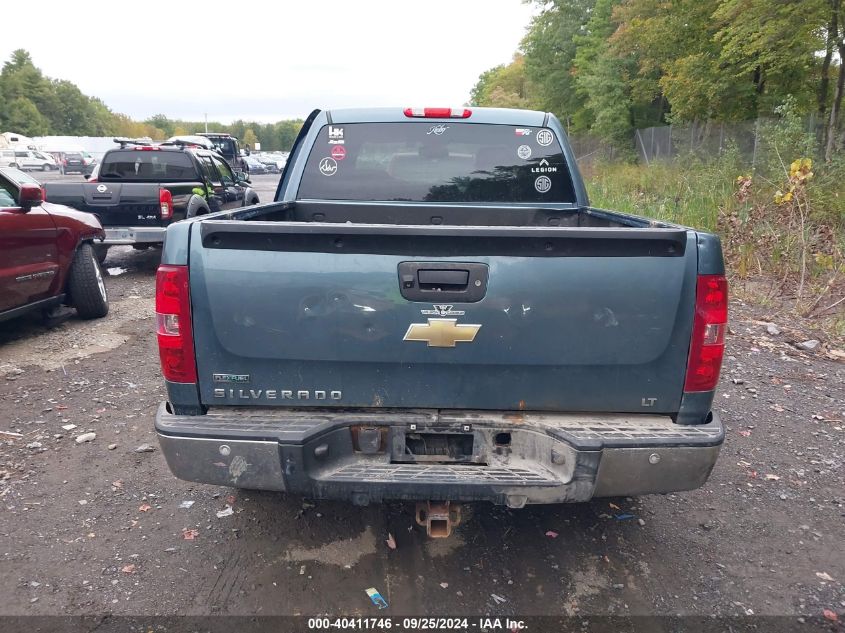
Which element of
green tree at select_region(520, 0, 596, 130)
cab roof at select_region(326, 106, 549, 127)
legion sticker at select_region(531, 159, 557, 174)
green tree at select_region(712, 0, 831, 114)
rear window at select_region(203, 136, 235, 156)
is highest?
green tree at select_region(520, 0, 596, 130)

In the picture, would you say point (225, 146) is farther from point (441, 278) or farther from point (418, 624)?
point (418, 624)

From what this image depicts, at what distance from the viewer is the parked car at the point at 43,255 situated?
214 inches

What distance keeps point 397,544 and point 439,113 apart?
2.85m

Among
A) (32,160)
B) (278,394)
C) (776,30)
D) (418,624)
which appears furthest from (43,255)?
(32,160)

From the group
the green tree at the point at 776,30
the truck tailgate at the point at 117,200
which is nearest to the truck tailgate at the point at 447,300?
the truck tailgate at the point at 117,200

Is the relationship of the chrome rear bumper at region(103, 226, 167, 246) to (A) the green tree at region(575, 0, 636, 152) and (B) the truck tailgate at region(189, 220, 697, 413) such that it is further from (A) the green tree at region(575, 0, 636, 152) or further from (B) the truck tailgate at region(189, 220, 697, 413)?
(A) the green tree at region(575, 0, 636, 152)

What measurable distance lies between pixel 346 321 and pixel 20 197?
186 inches

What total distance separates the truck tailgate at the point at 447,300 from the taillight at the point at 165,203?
6.97 meters

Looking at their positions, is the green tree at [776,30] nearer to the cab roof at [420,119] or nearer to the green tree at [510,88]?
the cab roof at [420,119]

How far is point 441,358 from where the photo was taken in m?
2.41

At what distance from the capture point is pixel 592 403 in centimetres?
247

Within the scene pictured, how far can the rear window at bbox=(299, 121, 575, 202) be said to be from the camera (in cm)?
421

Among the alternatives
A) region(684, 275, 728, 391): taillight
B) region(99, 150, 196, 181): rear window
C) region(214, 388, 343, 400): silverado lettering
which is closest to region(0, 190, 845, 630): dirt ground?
region(214, 388, 343, 400): silverado lettering

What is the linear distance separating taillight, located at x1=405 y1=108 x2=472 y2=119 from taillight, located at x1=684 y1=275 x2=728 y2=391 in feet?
7.82
